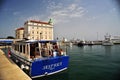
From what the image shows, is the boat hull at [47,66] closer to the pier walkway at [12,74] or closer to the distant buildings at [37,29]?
the pier walkway at [12,74]

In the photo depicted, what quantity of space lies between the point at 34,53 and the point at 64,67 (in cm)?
343

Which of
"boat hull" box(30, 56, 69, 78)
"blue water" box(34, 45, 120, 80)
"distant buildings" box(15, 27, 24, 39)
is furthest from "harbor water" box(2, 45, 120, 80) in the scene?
"distant buildings" box(15, 27, 24, 39)

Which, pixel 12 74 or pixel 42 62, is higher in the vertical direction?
pixel 42 62

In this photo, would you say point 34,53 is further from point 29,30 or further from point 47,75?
point 29,30

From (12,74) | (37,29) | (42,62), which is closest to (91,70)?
(42,62)

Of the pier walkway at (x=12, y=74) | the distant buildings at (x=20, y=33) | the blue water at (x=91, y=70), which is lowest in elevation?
the blue water at (x=91, y=70)

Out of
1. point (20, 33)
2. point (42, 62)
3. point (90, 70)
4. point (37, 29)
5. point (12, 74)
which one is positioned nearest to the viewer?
point (12, 74)

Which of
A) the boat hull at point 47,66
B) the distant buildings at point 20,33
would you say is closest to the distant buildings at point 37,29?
the distant buildings at point 20,33

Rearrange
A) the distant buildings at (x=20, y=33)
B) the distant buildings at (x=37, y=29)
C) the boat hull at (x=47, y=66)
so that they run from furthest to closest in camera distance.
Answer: the distant buildings at (x=20, y=33) < the distant buildings at (x=37, y=29) < the boat hull at (x=47, y=66)

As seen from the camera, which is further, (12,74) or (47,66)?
(47,66)

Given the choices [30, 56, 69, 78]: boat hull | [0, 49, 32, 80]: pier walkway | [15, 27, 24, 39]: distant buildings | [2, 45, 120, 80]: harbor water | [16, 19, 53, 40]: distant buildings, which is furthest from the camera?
[15, 27, 24, 39]: distant buildings

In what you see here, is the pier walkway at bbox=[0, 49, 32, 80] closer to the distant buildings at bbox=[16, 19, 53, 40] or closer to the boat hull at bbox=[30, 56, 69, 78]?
the boat hull at bbox=[30, 56, 69, 78]

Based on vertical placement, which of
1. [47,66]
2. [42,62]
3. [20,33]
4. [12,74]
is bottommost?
[12,74]

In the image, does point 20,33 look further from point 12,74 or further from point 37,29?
point 12,74
